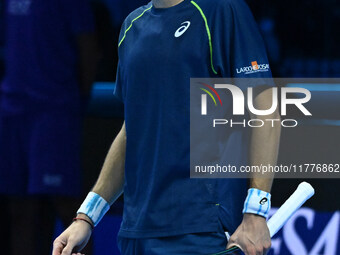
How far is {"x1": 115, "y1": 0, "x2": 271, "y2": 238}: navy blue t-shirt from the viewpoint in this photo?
99.7 inches

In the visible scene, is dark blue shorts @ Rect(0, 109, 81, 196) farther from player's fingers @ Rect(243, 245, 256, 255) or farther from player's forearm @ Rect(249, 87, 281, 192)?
player's fingers @ Rect(243, 245, 256, 255)

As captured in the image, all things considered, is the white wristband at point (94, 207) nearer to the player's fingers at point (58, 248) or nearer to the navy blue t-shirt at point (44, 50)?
the player's fingers at point (58, 248)

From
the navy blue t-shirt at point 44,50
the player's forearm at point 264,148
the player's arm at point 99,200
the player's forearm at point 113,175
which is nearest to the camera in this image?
the player's forearm at point 264,148

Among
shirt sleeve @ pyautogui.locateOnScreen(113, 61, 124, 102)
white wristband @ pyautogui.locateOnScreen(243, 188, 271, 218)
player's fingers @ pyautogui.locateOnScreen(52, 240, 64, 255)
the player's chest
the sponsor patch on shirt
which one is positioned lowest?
player's fingers @ pyautogui.locateOnScreen(52, 240, 64, 255)

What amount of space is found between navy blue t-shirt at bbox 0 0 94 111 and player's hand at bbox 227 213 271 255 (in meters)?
2.52

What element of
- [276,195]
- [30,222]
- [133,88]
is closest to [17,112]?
[30,222]

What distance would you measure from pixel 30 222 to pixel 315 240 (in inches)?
62.4

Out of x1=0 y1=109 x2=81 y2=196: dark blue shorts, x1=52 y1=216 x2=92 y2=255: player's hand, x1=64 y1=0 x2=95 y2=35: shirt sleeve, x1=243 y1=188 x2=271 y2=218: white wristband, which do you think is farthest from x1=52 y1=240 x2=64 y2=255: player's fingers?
x1=64 y1=0 x2=95 y2=35: shirt sleeve

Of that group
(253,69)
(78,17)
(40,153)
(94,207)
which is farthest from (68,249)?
(78,17)

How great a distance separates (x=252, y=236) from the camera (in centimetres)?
231

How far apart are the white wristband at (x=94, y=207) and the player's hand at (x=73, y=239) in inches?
1.4

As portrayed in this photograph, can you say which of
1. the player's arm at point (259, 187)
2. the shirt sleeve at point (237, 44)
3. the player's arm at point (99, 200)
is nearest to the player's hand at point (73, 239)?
the player's arm at point (99, 200)

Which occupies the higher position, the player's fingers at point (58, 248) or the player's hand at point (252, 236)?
the player's hand at point (252, 236)

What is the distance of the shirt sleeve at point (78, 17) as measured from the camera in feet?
15.4
